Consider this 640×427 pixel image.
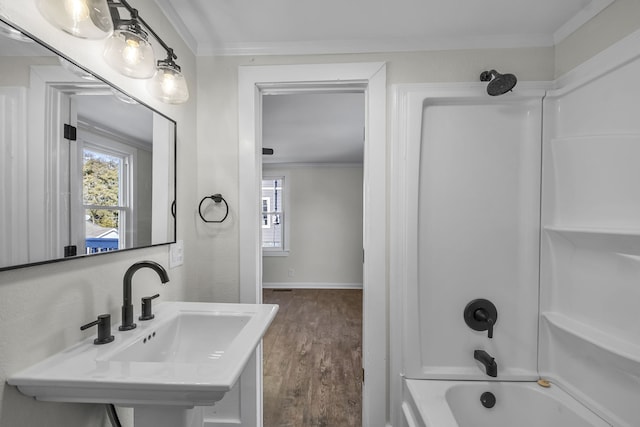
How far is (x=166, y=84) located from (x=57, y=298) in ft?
2.85

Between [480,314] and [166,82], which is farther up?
[166,82]

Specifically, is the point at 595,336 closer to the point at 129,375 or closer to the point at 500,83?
the point at 500,83

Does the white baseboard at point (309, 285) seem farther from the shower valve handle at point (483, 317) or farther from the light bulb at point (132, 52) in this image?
the light bulb at point (132, 52)

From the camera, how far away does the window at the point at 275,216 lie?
17.5ft

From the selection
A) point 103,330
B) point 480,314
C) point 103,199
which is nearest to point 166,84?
point 103,199

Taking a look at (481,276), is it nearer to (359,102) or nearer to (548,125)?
(548,125)

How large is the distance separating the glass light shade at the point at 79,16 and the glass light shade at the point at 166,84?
365 millimetres

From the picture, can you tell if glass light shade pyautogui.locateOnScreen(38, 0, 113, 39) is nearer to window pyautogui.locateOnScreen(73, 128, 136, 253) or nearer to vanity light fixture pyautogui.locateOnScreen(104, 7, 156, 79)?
vanity light fixture pyautogui.locateOnScreen(104, 7, 156, 79)

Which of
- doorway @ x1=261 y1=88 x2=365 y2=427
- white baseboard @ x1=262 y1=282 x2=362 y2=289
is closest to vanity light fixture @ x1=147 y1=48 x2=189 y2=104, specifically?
doorway @ x1=261 y1=88 x2=365 y2=427

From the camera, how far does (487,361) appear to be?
1.49 metres

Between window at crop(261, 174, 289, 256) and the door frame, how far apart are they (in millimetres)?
3683

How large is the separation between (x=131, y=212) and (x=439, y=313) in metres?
1.61

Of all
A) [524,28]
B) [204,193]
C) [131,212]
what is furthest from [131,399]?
[524,28]

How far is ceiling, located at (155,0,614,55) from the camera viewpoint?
1322 millimetres
